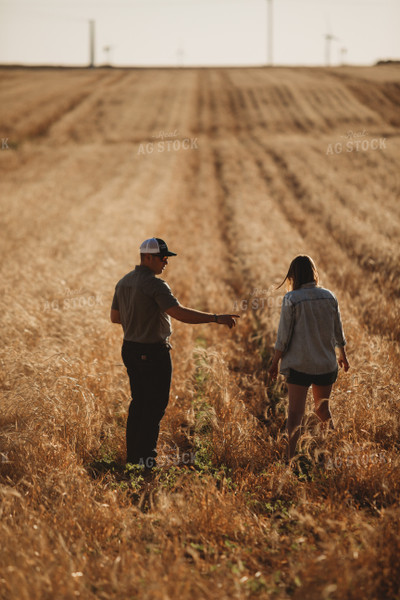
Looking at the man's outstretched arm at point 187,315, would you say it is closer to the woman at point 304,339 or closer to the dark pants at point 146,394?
the dark pants at point 146,394

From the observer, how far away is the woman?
14.3 feet

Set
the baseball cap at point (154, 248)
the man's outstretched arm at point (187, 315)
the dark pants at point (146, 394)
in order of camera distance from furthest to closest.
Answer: the dark pants at point (146, 394), the baseball cap at point (154, 248), the man's outstretched arm at point (187, 315)

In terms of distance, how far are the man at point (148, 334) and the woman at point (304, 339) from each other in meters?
0.57

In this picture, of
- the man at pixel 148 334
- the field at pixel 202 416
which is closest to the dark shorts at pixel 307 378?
the field at pixel 202 416

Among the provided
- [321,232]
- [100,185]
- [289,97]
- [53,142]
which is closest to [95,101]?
[53,142]

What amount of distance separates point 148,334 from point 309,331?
4.91ft

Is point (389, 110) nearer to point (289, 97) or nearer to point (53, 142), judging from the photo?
point (289, 97)

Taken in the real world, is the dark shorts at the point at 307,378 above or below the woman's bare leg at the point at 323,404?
above

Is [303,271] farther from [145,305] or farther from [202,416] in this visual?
[202,416]

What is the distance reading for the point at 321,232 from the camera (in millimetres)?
14508

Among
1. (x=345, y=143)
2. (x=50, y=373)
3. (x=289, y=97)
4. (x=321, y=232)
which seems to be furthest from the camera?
(x=289, y=97)

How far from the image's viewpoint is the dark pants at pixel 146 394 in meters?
4.53

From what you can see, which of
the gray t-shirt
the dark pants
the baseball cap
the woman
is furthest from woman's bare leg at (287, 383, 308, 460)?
the baseball cap

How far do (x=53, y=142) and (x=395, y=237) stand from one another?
27507 millimetres
